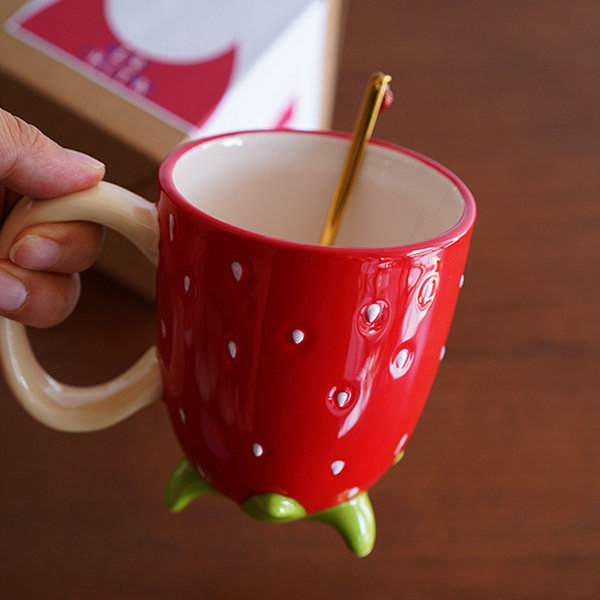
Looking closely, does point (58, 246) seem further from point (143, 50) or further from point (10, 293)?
point (143, 50)

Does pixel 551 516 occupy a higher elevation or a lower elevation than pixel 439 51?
lower

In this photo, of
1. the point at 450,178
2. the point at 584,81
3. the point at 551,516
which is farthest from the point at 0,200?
the point at 584,81

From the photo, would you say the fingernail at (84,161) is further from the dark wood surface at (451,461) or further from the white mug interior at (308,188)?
the dark wood surface at (451,461)

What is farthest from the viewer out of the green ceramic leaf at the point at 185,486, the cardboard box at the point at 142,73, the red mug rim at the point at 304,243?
the cardboard box at the point at 142,73

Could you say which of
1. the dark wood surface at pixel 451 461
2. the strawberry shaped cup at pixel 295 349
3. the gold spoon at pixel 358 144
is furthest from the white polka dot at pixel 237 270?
the dark wood surface at pixel 451 461

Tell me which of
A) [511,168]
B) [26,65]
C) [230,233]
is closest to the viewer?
[230,233]

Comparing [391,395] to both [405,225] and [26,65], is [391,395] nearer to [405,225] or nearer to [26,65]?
[405,225]

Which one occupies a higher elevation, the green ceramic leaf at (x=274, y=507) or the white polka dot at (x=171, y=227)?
the white polka dot at (x=171, y=227)

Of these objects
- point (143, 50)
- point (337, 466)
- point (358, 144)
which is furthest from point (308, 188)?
point (143, 50)
